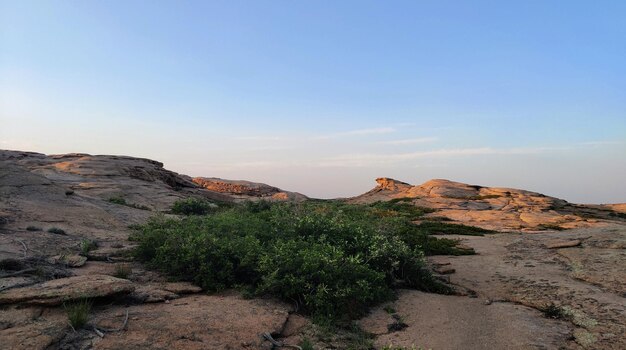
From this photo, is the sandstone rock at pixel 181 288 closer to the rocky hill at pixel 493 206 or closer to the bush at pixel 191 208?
the bush at pixel 191 208

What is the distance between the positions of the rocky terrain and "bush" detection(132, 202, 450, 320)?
0.37 m

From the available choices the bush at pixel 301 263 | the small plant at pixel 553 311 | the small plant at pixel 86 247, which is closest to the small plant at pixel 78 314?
the bush at pixel 301 263

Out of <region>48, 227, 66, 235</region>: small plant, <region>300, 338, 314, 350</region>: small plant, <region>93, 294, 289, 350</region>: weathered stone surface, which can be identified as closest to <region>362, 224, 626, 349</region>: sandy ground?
<region>300, 338, 314, 350</region>: small plant

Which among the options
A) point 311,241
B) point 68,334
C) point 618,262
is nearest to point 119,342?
point 68,334

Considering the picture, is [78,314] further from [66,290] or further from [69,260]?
[69,260]

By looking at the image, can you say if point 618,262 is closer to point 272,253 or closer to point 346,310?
point 346,310

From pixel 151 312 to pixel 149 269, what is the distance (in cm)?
280

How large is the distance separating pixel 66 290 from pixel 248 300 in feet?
9.71

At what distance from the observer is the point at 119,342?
5.49 m

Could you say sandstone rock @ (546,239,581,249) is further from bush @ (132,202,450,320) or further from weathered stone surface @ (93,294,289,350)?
weathered stone surface @ (93,294,289,350)

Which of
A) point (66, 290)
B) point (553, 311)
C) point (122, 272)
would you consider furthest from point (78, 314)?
point (553, 311)

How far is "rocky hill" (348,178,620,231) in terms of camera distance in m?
24.6

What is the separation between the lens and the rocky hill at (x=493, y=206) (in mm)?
24578

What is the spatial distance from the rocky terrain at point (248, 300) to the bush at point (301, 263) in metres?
0.37
